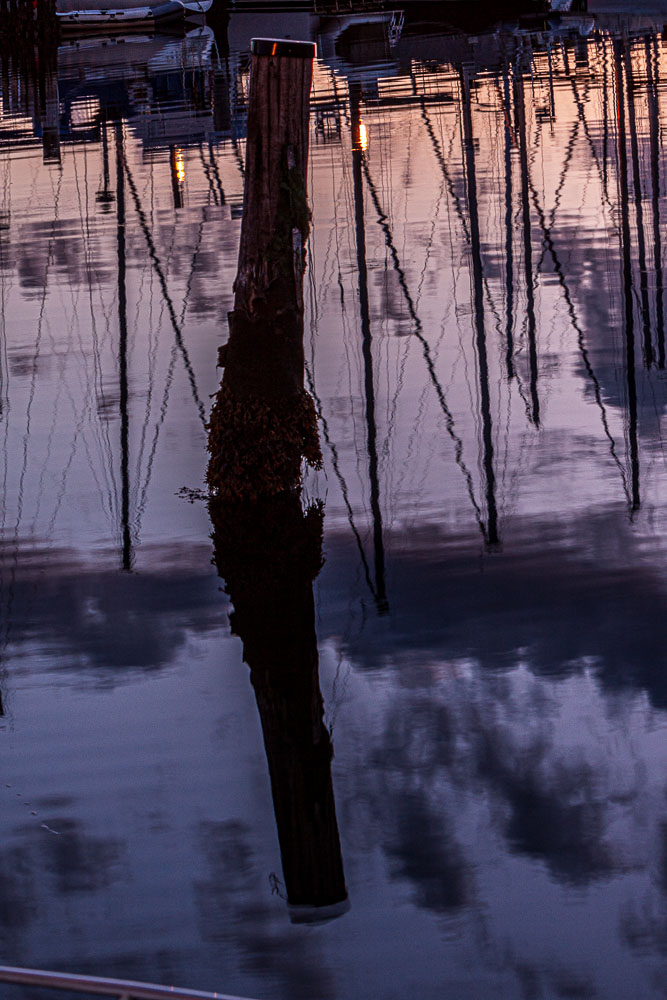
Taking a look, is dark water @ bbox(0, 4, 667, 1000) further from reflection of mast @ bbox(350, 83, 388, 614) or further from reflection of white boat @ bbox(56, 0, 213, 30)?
reflection of white boat @ bbox(56, 0, 213, 30)

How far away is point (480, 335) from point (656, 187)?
807 centimetres

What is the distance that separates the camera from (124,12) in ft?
184

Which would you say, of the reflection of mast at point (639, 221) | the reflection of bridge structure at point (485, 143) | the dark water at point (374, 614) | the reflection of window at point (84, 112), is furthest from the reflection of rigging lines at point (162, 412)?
the reflection of window at point (84, 112)

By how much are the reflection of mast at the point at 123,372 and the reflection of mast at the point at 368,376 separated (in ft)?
5.31

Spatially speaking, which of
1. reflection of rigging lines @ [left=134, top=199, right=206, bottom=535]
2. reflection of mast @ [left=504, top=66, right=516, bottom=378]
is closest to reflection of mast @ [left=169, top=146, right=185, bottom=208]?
reflection of rigging lines @ [left=134, top=199, right=206, bottom=535]

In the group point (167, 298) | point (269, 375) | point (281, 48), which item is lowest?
point (269, 375)

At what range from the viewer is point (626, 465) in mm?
10453

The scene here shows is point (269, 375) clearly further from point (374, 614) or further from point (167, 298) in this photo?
point (167, 298)

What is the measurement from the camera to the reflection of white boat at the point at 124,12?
2104 inches

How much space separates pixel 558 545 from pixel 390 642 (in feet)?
5.59

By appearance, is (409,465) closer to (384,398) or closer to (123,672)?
(384,398)

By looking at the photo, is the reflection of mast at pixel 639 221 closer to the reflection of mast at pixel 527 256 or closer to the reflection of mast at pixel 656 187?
the reflection of mast at pixel 656 187

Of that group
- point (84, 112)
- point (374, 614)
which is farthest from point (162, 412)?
point (84, 112)

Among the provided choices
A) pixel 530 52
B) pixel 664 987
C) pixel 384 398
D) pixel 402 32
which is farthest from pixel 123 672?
pixel 402 32
